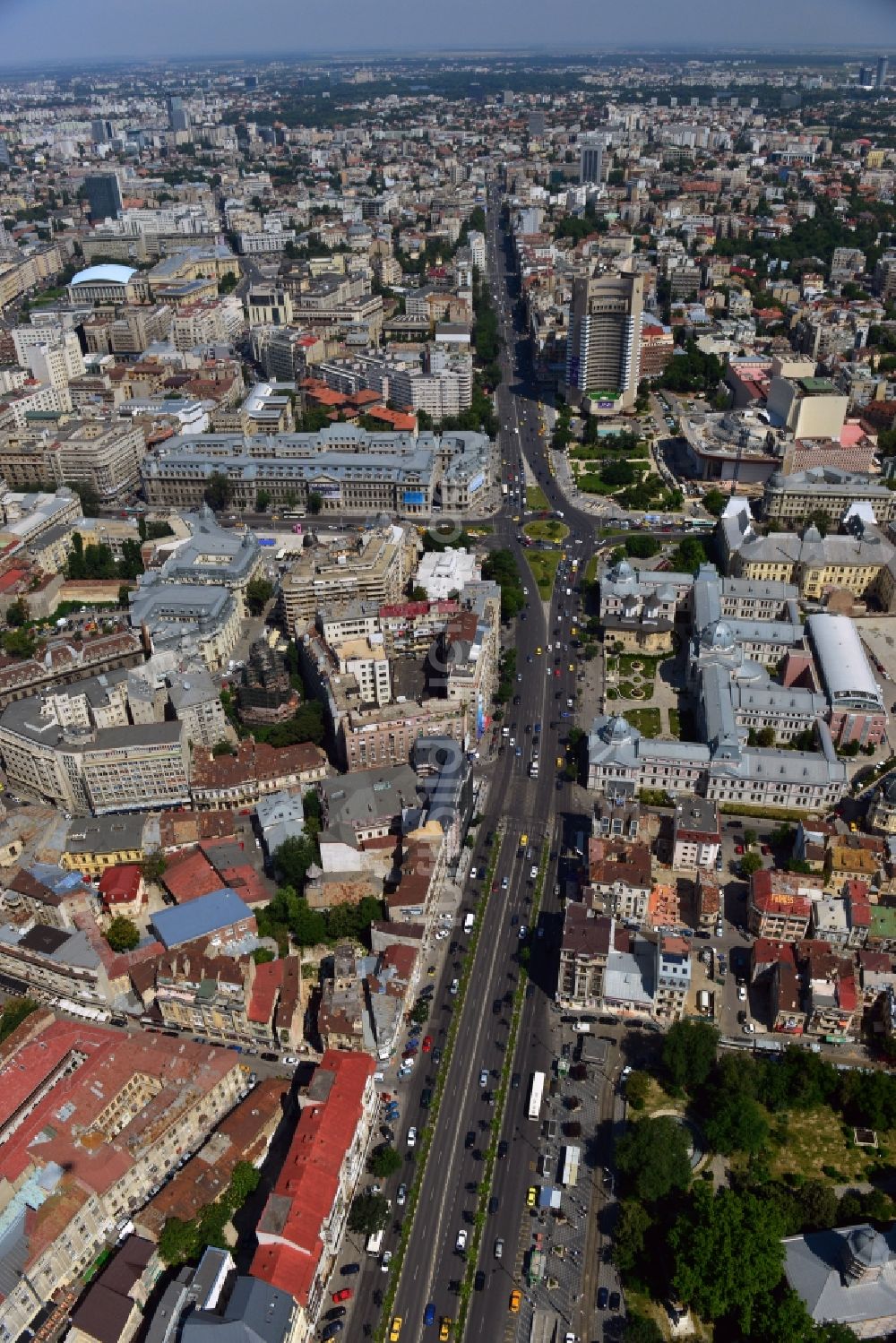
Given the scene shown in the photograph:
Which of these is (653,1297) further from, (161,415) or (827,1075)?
(161,415)

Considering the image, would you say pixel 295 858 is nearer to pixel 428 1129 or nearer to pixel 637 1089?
pixel 428 1129

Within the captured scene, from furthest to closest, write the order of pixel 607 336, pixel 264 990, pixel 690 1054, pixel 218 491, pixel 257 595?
1. pixel 607 336
2. pixel 218 491
3. pixel 257 595
4. pixel 264 990
5. pixel 690 1054

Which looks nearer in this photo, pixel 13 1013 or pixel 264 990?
pixel 264 990

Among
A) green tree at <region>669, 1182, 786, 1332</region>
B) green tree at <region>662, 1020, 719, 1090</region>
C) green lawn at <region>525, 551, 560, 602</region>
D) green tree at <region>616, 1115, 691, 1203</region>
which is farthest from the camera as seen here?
green lawn at <region>525, 551, 560, 602</region>

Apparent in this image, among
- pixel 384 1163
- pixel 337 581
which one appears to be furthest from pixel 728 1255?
pixel 337 581

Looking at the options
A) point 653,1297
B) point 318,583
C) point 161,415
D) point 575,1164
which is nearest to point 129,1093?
point 575,1164

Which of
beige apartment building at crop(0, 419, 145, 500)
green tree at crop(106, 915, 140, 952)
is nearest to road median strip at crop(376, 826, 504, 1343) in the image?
green tree at crop(106, 915, 140, 952)

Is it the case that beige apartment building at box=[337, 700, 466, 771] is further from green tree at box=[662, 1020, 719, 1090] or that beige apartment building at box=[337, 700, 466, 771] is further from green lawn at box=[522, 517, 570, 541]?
green lawn at box=[522, 517, 570, 541]
